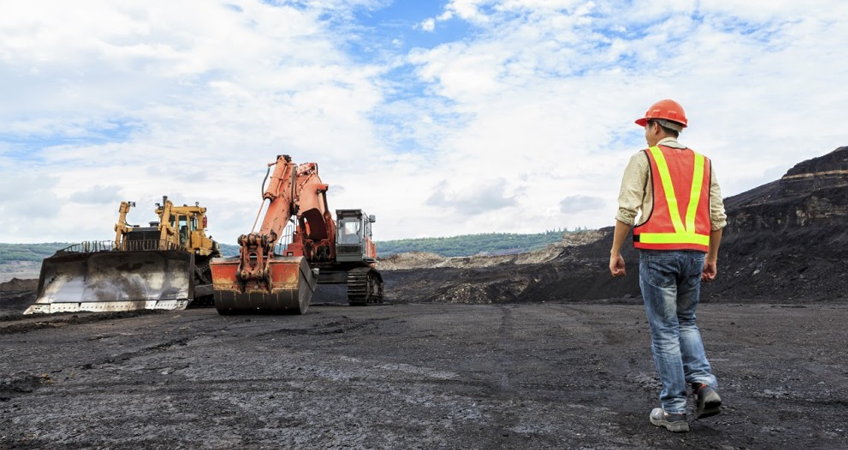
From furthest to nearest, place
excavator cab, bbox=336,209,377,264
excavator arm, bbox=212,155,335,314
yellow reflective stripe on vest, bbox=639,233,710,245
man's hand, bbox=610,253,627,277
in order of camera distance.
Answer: excavator cab, bbox=336,209,377,264 → excavator arm, bbox=212,155,335,314 → man's hand, bbox=610,253,627,277 → yellow reflective stripe on vest, bbox=639,233,710,245

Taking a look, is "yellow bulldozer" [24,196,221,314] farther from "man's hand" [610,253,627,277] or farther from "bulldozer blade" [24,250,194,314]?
"man's hand" [610,253,627,277]

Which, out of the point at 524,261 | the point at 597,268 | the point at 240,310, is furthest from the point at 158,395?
the point at 524,261

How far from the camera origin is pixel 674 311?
13.3ft

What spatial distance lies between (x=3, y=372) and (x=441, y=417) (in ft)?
15.4

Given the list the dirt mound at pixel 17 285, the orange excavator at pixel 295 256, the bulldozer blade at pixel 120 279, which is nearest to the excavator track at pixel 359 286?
the orange excavator at pixel 295 256

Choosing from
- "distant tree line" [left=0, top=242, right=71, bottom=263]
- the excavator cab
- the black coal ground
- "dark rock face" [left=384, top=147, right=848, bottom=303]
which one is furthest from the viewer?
"distant tree line" [left=0, top=242, right=71, bottom=263]

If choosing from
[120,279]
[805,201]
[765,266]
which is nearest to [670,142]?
[120,279]

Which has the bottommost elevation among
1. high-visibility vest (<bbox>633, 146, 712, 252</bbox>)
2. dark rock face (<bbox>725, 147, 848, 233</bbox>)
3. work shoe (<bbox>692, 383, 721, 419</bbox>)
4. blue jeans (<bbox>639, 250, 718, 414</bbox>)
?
work shoe (<bbox>692, 383, 721, 419</bbox>)

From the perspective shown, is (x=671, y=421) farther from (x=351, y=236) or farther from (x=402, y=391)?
(x=351, y=236)

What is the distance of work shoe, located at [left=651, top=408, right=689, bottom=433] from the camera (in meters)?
3.78

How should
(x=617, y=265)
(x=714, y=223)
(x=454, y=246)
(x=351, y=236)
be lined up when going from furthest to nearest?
1. (x=454, y=246)
2. (x=351, y=236)
3. (x=714, y=223)
4. (x=617, y=265)

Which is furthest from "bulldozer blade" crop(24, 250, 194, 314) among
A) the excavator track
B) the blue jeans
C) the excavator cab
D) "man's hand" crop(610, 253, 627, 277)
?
the blue jeans

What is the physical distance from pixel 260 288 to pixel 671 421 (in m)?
10.6

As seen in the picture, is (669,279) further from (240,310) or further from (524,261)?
(524,261)
